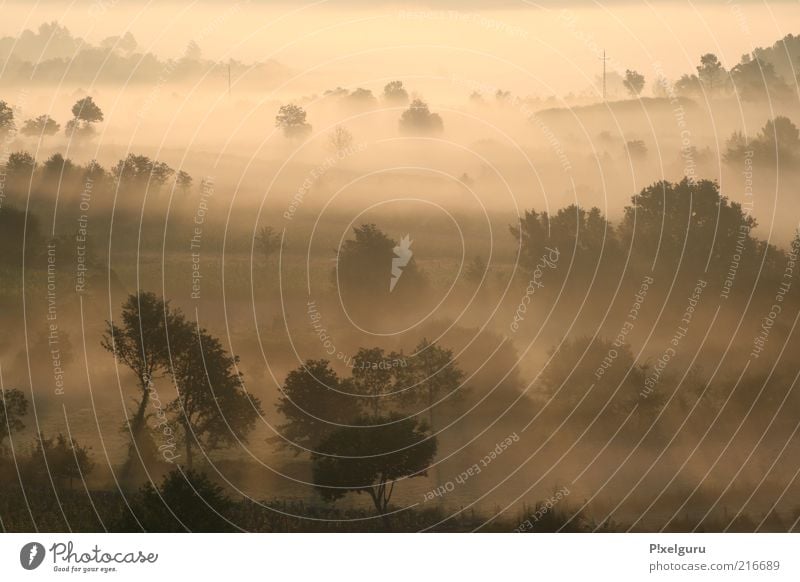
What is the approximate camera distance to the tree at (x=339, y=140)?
69.9ft

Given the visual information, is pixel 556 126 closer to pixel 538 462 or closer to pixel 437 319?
pixel 437 319

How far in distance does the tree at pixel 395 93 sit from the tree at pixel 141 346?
4856 mm

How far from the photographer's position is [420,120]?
21.4 metres

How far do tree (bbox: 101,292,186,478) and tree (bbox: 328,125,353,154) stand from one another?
12.1 feet

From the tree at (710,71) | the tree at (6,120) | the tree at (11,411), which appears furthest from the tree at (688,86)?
the tree at (11,411)

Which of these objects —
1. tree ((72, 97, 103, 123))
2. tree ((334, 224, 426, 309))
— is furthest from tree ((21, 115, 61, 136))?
tree ((334, 224, 426, 309))

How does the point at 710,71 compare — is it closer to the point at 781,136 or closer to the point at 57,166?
the point at 781,136

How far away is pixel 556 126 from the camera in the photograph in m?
21.5

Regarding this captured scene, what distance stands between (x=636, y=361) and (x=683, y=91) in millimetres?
4362

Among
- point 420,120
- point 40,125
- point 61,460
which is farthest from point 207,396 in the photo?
point 420,120

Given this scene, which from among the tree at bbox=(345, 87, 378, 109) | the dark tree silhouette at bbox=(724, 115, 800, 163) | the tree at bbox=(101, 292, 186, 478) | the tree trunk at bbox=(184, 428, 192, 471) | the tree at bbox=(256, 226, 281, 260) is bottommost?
the tree trunk at bbox=(184, 428, 192, 471)

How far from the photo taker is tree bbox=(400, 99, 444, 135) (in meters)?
21.3

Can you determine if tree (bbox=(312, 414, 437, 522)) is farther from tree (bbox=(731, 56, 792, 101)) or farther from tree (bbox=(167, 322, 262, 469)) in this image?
tree (bbox=(731, 56, 792, 101))
